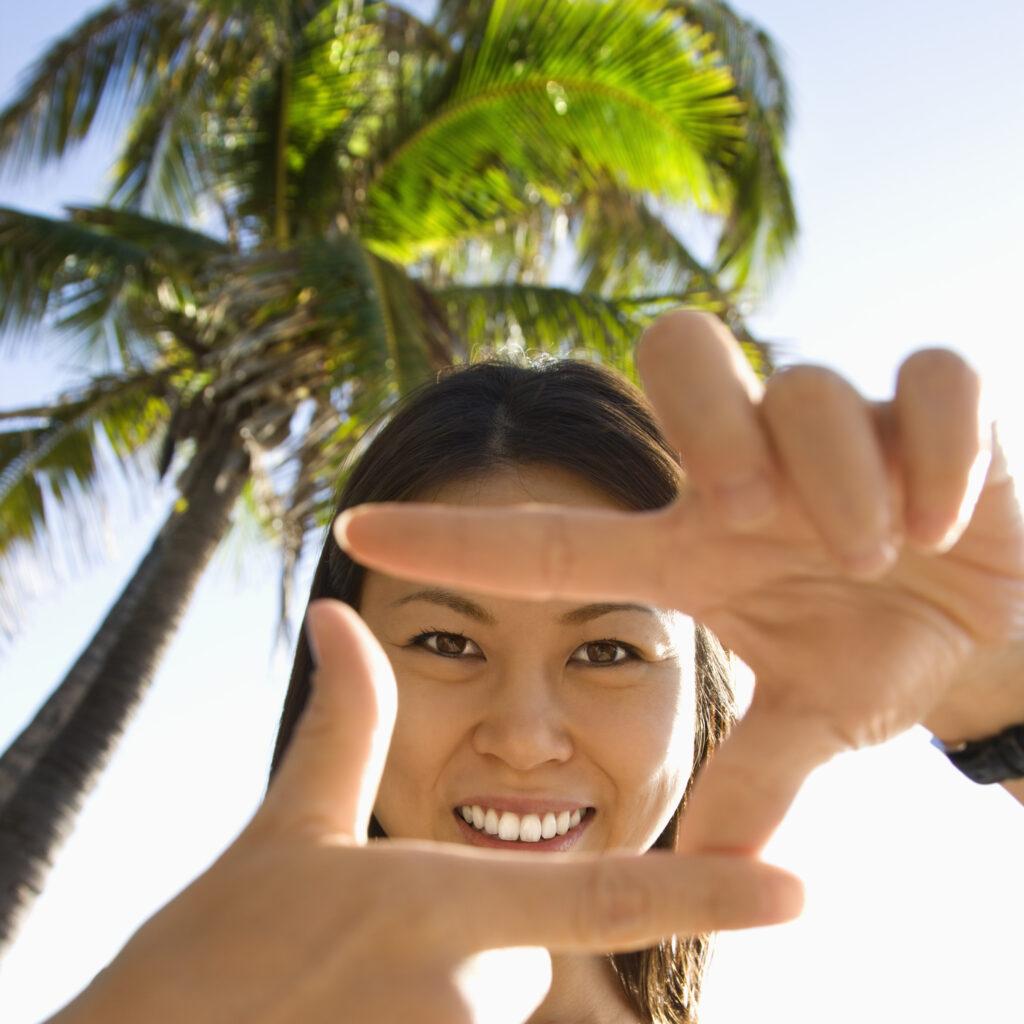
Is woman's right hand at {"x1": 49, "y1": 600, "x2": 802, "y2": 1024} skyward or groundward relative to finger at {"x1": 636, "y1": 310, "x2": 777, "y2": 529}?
groundward

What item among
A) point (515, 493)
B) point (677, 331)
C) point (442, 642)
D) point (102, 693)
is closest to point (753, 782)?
point (677, 331)

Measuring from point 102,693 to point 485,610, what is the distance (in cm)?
434

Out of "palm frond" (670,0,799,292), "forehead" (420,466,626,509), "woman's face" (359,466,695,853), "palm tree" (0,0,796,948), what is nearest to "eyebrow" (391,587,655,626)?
"woman's face" (359,466,695,853)

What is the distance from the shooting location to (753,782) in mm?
938

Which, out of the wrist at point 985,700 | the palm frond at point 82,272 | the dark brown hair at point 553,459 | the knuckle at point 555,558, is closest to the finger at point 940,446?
the knuckle at point 555,558

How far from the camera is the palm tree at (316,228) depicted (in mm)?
5781

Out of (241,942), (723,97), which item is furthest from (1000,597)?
(723,97)

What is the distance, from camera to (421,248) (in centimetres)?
800

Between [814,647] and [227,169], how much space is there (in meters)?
7.38

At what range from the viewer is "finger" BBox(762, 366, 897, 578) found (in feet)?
2.79

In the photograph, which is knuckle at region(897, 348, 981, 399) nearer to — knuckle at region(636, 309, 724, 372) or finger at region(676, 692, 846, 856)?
knuckle at region(636, 309, 724, 372)

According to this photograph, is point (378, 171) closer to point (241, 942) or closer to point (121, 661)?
point (121, 661)

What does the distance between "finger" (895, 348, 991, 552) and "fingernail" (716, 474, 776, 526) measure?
12cm

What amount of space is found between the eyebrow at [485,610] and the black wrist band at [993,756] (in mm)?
537
